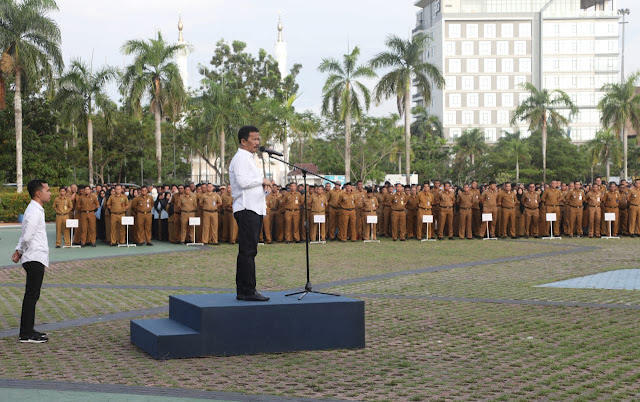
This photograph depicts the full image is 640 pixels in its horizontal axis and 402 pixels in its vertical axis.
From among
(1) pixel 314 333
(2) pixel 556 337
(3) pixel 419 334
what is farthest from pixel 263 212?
(2) pixel 556 337

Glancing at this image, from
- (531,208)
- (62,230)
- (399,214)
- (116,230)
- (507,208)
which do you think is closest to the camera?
(62,230)

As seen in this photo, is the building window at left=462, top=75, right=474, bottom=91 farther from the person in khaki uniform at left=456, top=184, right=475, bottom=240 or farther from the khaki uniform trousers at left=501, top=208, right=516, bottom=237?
the person in khaki uniform at left=456, top=184, right=475, bottom=240

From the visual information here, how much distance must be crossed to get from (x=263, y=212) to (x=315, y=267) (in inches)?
323

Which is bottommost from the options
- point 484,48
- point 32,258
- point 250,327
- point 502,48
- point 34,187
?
point 250,327

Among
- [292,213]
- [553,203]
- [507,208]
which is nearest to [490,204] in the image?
[507,208]

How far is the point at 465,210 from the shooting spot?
79.8ft

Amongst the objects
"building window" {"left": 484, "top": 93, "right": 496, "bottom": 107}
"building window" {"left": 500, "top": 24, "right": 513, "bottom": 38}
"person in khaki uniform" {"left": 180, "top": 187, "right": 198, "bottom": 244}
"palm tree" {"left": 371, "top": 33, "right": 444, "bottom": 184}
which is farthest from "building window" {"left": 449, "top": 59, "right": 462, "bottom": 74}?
"person in khaki uniform" {"left": 180, "top": 187, "right": 198, "bottom": 244}

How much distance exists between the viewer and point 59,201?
21.6 m

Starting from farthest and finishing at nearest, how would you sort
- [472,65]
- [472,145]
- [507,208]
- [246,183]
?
1. [472,65]
2. [472,145]
3. [507,208]
4. [246,183]

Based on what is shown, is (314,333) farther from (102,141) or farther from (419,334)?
(102,141)

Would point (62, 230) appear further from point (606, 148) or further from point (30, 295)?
point (606, 148)

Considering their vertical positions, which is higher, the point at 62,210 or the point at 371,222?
the point at 62,210

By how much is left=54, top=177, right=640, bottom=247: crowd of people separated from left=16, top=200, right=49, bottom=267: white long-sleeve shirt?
13.5m

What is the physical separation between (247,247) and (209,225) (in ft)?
48.7
